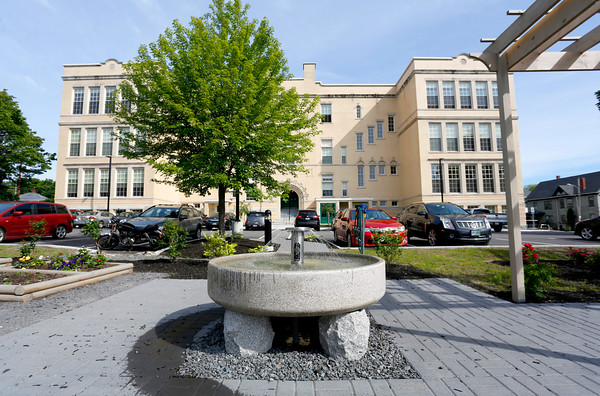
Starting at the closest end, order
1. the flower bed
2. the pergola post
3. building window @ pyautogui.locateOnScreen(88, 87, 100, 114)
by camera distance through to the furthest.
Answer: the pergola post
the flower bed
building window @ pyautogui.locateOnScreen(88, 87, 100, 114)

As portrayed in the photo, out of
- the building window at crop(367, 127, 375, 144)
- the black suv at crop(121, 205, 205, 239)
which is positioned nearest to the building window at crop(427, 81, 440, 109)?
the building window at crop(367, 127, 375, 144)

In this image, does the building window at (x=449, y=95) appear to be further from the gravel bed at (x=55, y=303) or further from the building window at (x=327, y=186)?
the gravel bed at (x=55, y=303)

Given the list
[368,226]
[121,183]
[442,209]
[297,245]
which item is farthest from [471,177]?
[121,183]

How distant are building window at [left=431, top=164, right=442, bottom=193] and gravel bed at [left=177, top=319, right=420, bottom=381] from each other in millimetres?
29518

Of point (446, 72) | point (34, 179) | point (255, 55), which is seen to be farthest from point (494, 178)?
point (34, 179)

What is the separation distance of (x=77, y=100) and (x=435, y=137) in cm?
4171

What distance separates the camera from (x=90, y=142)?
105 feet

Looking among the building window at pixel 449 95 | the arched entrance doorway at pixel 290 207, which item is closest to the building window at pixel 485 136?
the building window at pixel 449 95

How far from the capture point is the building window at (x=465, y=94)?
30.1m

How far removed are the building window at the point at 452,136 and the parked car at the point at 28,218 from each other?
33569mm

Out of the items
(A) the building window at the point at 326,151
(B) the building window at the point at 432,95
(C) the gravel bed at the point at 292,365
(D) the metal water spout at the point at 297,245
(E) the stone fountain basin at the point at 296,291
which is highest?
(B) the building window at the point at 432,95

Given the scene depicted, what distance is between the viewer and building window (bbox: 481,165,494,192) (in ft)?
96.9

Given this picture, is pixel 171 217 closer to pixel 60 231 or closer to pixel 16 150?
pixel 60 231

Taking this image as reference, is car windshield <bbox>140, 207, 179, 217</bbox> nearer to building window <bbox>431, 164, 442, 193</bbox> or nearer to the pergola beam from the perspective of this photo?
the pergola beam
